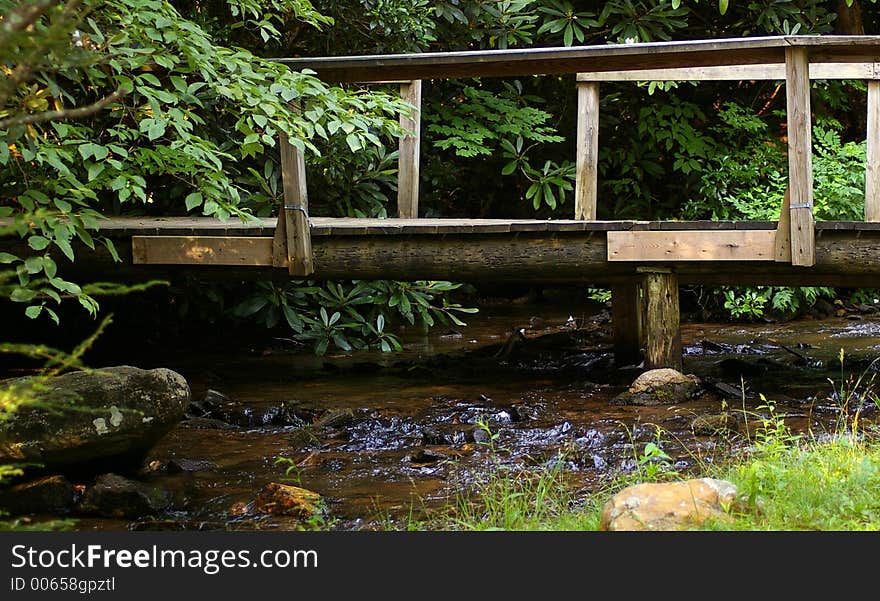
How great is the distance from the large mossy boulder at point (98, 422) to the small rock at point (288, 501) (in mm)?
592

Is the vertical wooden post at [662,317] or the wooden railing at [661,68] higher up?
the wooden railing at [661,68]

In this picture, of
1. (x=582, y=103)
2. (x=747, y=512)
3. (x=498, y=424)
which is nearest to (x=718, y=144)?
(x=582, y=103)

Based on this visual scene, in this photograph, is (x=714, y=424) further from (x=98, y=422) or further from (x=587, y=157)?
(x=98, y=422)

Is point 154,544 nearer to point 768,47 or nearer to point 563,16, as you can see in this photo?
point 768,47

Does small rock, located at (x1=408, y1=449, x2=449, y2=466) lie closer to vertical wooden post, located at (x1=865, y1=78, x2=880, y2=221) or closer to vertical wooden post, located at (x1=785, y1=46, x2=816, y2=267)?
vertical wooden post, located at (x1=785, y1=46, x2=816, y2=267)

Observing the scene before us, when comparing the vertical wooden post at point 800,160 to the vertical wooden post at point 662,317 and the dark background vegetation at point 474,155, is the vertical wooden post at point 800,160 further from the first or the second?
the dark background vegetation at point 474,155

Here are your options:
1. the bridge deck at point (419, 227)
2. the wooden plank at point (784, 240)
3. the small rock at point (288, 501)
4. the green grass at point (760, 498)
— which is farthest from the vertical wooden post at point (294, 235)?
the wooden plank at point (784, 240)

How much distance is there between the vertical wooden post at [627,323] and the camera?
680cm

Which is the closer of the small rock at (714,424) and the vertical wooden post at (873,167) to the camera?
the small rock at (714,424)

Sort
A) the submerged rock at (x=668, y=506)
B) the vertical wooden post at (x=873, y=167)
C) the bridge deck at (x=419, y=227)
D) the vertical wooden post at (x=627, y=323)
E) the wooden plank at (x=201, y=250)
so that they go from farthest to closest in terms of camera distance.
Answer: the vertical wooden post at (x=627, y=323), the vertical wooden post at (x=873, y=167), the wooden plank at (x=201, y=250), the bridge deck at (x=419, y=227), the submerged rock at (x=668, y=506)

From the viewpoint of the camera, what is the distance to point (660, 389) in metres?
5.39

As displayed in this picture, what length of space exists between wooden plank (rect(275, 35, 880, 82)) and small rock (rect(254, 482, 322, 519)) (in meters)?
2.48

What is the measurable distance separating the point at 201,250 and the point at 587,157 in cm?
241

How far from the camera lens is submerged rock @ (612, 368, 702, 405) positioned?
5.35 m
